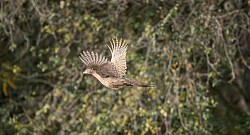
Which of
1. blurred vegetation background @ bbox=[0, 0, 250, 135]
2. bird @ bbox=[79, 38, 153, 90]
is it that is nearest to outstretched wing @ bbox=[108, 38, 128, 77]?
bird @ bbox=[79, 38, 153, 90]

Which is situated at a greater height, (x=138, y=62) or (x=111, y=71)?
(x=138, y=62)

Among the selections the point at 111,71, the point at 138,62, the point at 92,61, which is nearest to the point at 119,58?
the point at 92,61

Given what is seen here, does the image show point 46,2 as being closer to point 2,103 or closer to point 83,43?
point 83,43

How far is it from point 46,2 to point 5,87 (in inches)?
41.7

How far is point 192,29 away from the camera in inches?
197

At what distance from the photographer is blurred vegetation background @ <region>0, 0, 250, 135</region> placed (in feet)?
16.6

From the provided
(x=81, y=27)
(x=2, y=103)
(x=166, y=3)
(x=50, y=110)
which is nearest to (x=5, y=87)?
(x=2, y=103)

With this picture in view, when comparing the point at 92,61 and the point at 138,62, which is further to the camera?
the point at 138,62

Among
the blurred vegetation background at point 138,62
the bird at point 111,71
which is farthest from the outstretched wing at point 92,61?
the blurred vegetation background at point 138,62

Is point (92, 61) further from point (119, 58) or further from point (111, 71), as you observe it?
point (119, 58)

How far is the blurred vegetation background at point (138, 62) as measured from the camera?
5062 millimetres

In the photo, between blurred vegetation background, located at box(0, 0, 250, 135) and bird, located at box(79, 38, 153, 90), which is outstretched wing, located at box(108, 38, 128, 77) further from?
blurred vegetation background, located at box(0, 0, 250, 135)

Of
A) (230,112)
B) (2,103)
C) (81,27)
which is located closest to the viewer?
(81,27)

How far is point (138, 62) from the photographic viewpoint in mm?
5156
